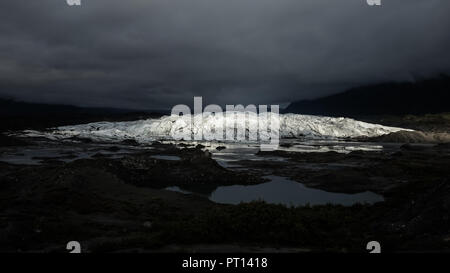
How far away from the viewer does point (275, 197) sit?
109 feet

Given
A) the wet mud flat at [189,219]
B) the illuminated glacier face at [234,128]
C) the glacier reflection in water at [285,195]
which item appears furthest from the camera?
the illuminated glacier face at [234,128]

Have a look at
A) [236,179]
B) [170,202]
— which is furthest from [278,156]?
[170,202]

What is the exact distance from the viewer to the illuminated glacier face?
411 ft

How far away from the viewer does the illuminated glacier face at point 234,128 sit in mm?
125250

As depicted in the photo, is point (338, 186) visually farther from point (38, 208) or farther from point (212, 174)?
point (38, 208)

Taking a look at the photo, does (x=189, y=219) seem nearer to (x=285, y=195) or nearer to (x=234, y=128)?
(x=285, y=195)

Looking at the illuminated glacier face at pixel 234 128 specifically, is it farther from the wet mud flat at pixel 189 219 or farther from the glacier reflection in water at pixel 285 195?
the wet mud flat at pixel 189 219

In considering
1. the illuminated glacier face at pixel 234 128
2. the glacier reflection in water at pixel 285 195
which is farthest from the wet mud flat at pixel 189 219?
the illuminated glacier face at pixel 234 128

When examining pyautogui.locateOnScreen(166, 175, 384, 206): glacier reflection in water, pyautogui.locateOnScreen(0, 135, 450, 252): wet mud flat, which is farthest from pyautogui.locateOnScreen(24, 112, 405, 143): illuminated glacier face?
pyautogui.locateOnScreen(0, 135, 450, 252): wet mud flat

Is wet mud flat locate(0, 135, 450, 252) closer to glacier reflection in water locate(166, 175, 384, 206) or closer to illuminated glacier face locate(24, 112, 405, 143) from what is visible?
glacier reflection in water locate(166, 175, 384, 206)

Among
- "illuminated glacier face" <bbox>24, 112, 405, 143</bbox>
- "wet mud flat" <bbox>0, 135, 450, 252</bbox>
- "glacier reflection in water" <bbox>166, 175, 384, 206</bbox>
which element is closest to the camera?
"wet mud flat" <bbox>0, 135, 450, 252</bbox>

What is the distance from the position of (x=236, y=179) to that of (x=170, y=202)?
49.8ft

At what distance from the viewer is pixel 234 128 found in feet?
407
